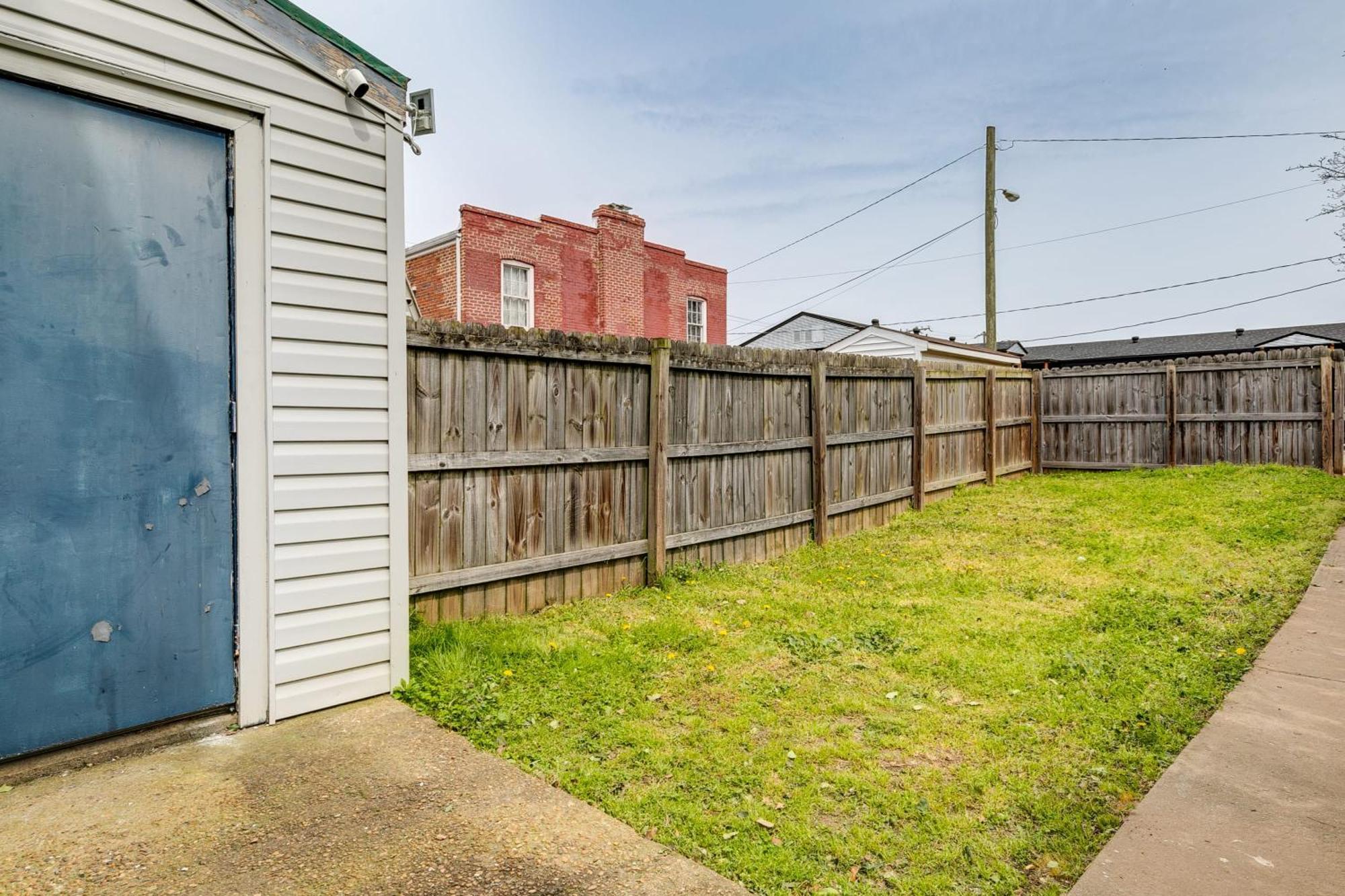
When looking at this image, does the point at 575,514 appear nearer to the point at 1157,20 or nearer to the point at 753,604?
the point at 753,604

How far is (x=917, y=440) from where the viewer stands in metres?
9.13

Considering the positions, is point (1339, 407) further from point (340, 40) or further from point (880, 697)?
point (340, 40)

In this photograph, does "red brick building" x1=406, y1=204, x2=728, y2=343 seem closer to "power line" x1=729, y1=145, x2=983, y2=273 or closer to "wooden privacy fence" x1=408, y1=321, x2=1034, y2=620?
"power line" x1=729, y1=145, x2=983, y2=273

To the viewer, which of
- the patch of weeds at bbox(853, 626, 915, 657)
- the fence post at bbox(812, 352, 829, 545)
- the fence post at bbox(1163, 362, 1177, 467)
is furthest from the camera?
the fence post at bbox(1163, 362, 1177, 467)

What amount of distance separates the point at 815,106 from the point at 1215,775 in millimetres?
21025

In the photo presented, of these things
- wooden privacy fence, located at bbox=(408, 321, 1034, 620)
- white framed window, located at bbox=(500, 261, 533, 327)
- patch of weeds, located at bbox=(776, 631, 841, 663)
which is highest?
white framed window, located at bbox=(500, 261, 533, 327)

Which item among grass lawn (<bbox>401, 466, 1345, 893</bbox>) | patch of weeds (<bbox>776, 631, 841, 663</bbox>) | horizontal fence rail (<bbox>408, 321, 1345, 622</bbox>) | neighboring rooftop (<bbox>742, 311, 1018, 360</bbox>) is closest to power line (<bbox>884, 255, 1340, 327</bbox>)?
neighboring rooftop (<bbox>742, 311, 1018, 360</bbox>)

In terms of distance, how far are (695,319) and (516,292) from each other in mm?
7043

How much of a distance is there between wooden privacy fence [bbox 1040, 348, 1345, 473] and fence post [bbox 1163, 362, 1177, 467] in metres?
0.01

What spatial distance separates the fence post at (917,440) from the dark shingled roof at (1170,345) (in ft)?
79.4

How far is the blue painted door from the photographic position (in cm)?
248

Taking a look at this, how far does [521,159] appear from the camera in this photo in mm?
16250

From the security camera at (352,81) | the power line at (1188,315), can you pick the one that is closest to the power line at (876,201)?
the security camera at (352,81)

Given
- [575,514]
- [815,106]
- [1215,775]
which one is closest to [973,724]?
[1215,775]
